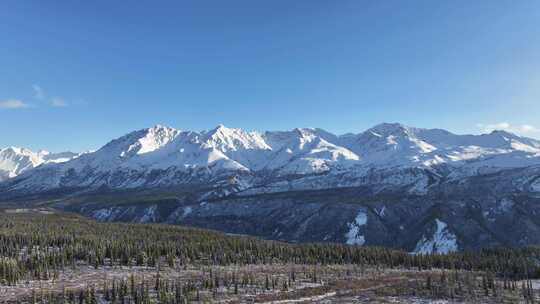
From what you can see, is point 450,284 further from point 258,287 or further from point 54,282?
point 54,282

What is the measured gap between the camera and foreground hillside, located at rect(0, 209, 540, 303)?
6781 cm

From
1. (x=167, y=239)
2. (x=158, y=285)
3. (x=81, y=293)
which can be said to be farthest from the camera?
(x=167, y=239)

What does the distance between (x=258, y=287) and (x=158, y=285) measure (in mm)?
14972

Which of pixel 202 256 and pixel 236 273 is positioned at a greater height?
pixel 202 256

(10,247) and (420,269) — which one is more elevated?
(10,247)

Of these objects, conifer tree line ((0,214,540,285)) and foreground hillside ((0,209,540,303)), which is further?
conifer tree line ((0,214,540,285))

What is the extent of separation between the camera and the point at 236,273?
9275 cm

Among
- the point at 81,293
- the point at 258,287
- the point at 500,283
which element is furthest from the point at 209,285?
the point at 500,283

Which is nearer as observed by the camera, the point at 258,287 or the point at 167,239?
the point at 258,287

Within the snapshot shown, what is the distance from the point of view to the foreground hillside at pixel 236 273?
67.8m

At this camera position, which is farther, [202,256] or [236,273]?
[202,256]

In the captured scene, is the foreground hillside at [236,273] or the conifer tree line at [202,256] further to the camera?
the conifer tree line at [202,256]

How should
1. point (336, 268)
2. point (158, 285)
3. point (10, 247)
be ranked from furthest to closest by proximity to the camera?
point (10, 247)
point (336, 268)
point (158, 285)

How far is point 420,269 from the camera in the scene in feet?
368
